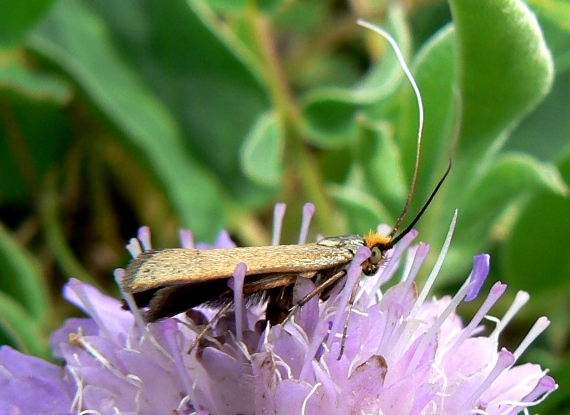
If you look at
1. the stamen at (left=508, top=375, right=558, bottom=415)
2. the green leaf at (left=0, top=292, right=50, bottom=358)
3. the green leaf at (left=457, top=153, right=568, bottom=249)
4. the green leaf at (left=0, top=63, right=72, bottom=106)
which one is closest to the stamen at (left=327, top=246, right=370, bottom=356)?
the stamen at (left=508, top=375, right=558, bottom=415)

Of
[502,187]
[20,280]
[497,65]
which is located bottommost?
[20,280]

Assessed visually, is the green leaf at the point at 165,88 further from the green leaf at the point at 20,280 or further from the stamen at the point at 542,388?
the stamen at the point at 542,388

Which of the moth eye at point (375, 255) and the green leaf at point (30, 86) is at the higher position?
the green leaf at point (30, 86)

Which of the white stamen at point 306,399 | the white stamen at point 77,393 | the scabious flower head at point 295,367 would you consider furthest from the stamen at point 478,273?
the white stamen at point 77,393

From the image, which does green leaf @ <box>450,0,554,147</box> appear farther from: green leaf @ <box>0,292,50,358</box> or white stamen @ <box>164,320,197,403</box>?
green leaf @ <box>0,292,50,358</box>

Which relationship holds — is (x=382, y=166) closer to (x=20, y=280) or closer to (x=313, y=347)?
(x=313, y=347)

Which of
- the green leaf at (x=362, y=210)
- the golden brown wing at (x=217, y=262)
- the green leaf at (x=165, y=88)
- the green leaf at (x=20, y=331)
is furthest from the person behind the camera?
the green leaf at (x=165, y=88)

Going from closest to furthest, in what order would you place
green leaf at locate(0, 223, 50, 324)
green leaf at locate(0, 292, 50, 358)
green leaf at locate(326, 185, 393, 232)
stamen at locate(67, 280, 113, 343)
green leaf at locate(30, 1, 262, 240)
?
1. stamen at locate(67, 280, 113, 343)
2. green leaf at locate(0, 292, 50, 358)
3. green leaf at locate(326, 185, 393, 232)
4. green leaf at locate(0, 223, 50, 324)
5. green leaf at locate(30, 1, 262, 240)

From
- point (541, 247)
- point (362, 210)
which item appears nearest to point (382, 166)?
point (362, 210)
